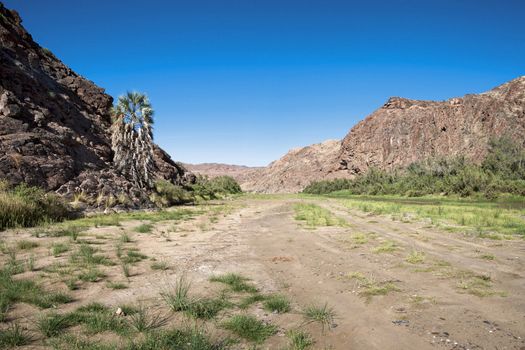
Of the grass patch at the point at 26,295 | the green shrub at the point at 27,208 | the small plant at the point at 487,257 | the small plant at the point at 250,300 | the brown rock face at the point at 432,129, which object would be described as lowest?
the small plant at the point at 250,300

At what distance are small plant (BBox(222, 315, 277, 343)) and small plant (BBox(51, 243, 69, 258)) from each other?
6.25 meters

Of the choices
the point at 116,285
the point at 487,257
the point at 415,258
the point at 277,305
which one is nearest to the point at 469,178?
the point at 487,257

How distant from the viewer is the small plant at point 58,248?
8.57 metres

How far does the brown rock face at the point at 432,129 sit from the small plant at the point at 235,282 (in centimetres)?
9409

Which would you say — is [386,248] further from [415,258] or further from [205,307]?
[205,307]

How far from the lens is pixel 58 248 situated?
890 cm

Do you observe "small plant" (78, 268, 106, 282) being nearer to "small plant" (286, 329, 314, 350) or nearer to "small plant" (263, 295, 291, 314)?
"small plant" (263, 295, 291, 314)

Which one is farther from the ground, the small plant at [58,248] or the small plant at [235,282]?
the small plant at [58,248]

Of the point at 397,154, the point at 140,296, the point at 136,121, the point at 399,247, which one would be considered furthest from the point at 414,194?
the point at 397,154

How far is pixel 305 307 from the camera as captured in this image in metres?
5.34

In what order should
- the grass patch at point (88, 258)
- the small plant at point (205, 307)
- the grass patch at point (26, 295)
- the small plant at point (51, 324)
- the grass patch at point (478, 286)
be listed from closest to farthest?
the small plant at point (51, 324)
the small plant at point (205, 307)
the grass patch at point (26, 295)
the grass patch at point (478, 286)
the grass patch at point (88, 258)

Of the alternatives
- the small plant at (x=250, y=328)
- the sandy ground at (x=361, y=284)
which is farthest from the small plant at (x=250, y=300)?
the small plant at (x=250, y=328)

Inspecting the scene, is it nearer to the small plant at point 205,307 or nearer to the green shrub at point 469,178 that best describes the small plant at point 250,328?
the small plant at point 205,307

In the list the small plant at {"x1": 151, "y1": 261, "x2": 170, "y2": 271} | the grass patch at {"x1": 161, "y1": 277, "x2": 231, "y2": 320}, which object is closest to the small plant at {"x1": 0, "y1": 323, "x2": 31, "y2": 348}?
the grass patch at {"x1": 161, "y1": 277, "x2": 231, "y2": 320}
